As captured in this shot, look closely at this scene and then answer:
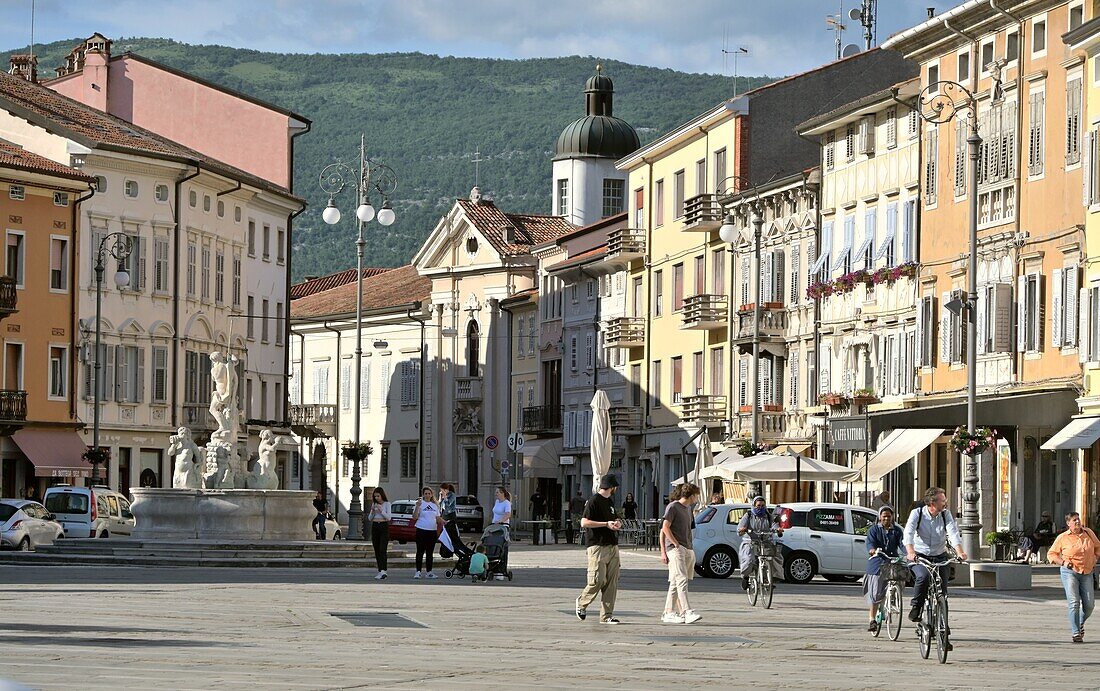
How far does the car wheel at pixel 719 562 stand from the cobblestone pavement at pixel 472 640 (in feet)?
→ 16.8

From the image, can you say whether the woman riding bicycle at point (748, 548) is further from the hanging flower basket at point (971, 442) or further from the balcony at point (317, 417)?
the balcony at point (317, 417)

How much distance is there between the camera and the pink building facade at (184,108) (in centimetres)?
8112

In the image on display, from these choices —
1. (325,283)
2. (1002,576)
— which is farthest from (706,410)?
(325,283)

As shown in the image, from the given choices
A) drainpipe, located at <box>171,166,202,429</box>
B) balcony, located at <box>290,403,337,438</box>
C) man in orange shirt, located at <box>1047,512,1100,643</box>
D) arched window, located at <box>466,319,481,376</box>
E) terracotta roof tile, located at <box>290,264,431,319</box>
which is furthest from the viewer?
terracotta roof tile, located at <box>290,264,431,319</box>

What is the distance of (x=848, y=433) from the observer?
5506cm

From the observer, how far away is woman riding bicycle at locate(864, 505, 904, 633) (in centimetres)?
2442

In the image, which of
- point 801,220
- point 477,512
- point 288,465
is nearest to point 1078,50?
point 801,220

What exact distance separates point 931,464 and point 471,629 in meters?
30.5

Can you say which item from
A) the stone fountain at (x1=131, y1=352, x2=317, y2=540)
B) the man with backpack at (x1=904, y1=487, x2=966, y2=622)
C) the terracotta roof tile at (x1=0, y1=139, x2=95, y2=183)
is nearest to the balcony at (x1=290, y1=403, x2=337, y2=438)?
the terracotta roof tile at (x1=0, y1=139, x2=95, y2=183)

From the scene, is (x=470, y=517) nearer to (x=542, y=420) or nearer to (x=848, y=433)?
(x=542, y=420)

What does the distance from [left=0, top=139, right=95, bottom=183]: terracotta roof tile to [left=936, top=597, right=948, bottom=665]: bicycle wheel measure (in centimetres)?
4862

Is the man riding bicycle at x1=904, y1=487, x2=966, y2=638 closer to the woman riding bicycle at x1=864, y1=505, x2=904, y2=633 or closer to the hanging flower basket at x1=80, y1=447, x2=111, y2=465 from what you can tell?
the woman riding bicycle at x1=864, y1=505, x2=904, y2=633

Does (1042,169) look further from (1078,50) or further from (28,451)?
(28,451)

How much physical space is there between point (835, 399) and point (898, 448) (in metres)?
5.88
